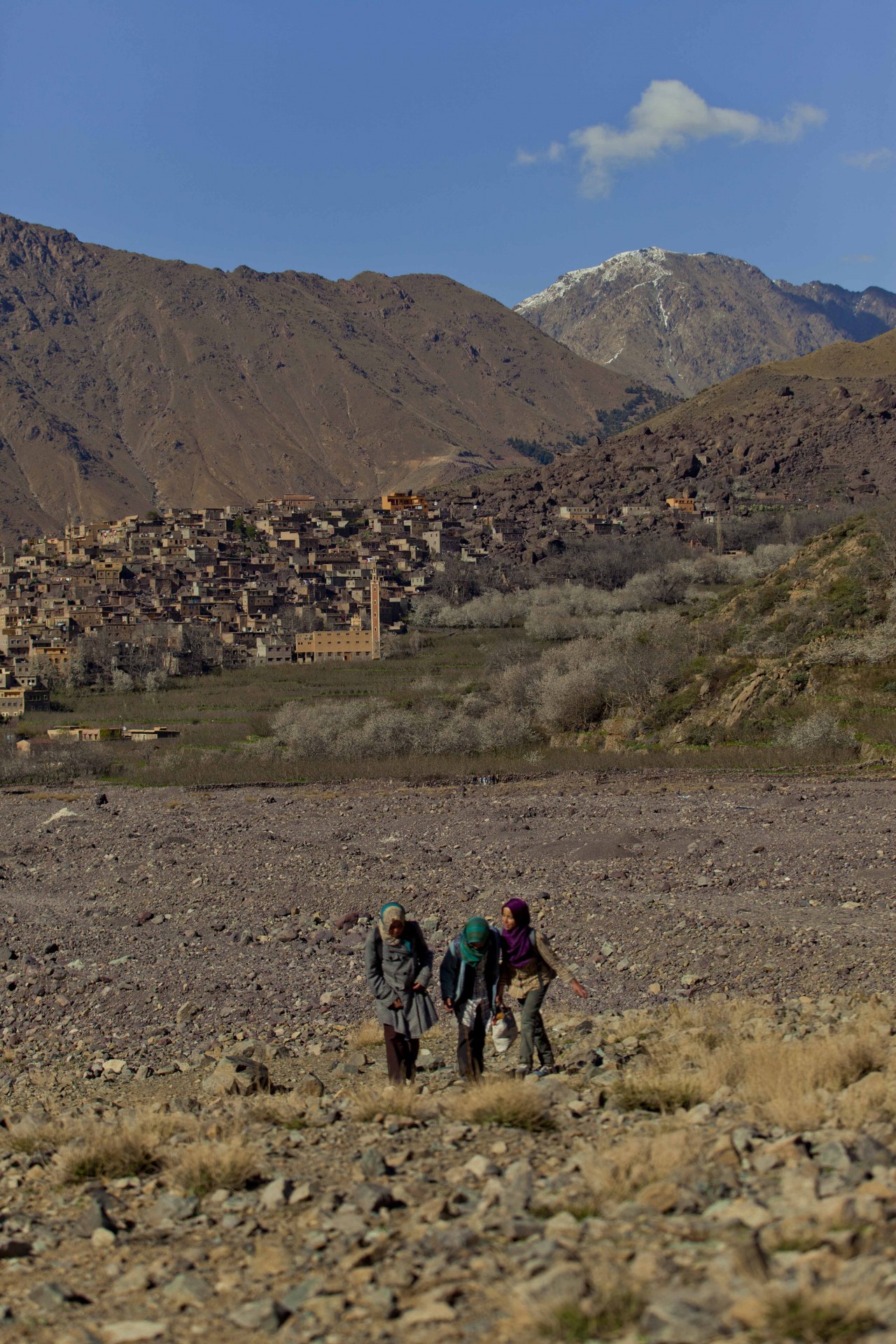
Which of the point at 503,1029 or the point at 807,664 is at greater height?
the point at 807,664

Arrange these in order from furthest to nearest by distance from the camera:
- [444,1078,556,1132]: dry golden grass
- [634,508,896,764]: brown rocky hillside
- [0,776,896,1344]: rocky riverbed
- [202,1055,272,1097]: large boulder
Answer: [634,508,896,764]: brown rocky hillside < [202,1055,272,1097]: large boulder < [444,1078,556,1132]: dry golden grass < [0,776,896,1344]: rocky riverbed

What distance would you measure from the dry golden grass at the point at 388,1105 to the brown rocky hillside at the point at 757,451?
7491 centimetres

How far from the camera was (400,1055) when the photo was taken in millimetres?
7258

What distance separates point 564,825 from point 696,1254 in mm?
15550

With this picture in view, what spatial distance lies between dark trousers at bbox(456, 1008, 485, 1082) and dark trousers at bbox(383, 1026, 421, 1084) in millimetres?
261

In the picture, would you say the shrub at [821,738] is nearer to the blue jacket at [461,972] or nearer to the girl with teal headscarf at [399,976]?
the blue jacket at [461,972]

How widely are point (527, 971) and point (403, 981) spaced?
2.58 ft

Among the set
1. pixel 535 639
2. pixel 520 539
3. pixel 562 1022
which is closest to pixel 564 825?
pixel 562 1022

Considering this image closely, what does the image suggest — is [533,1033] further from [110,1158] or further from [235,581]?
[235,581]

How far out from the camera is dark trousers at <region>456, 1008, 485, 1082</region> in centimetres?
719

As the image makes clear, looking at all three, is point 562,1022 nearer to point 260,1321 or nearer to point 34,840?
point 260,1321

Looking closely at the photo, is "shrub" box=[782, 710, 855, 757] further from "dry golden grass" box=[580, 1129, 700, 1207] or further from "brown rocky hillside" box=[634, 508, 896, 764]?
"dry golden grass" box=[580, 1129, 700, 1207]

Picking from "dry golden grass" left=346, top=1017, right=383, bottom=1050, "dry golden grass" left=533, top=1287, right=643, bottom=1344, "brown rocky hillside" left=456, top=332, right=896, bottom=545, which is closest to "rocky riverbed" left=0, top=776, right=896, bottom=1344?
"dry golden grass" left=533, top=1287, right=643, bottom=1344

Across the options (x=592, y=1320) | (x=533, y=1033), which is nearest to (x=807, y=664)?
(x=533, y=1033)
